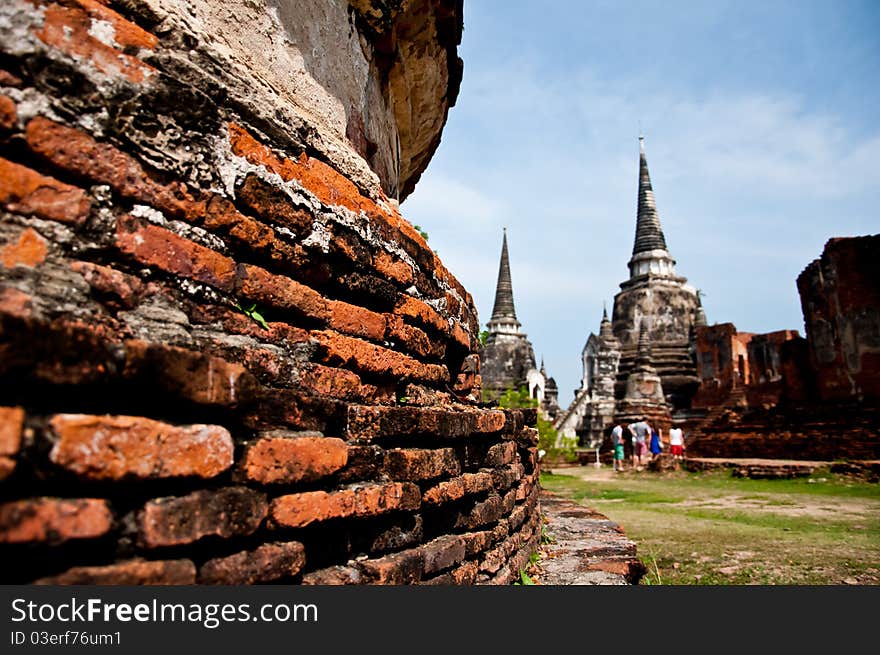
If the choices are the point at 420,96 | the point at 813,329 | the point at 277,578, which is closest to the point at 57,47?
the point at 277,578

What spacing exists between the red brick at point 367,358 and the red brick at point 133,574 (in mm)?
634

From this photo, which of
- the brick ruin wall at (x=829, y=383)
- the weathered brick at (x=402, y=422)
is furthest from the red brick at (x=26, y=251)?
the brick ruin wall at (x=829, y=383)

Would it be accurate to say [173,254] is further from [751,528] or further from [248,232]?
[751,528]

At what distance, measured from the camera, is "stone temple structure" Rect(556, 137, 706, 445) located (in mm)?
27312

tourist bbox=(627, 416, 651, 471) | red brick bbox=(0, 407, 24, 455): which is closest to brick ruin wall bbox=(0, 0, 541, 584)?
red brick bbox=(0, 407, 24, 455)

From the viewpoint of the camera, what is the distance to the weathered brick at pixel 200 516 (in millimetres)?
1046

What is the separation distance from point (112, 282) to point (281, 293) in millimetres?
405

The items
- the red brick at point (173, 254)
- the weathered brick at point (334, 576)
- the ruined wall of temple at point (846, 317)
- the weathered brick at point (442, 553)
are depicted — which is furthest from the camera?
the ruined wall of temple at point (846, 317)

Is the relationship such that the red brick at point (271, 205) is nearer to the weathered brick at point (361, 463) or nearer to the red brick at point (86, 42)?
the red brick at point (86, 42)

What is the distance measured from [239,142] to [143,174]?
0.27 metres

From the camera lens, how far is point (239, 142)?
146 cm

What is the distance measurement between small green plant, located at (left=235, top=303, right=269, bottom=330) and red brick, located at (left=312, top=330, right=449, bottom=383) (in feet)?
0.50

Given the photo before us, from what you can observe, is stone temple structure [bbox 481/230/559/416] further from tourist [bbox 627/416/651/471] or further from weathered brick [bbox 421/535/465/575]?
weathered brick [bbox 421/535/465/575]

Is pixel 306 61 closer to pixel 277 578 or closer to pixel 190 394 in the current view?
pixel 190 394
